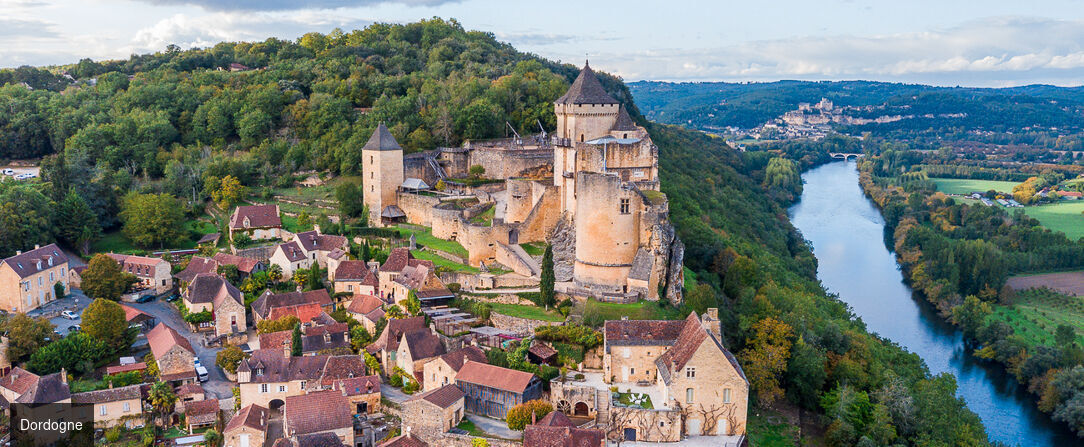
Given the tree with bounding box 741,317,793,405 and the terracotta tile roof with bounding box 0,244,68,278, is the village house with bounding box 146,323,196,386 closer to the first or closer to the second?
the terracotta tile roof with bounding box 0,244,68,278

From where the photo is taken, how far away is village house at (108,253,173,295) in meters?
35.7

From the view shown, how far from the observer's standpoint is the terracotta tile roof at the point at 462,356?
24484 millimetres

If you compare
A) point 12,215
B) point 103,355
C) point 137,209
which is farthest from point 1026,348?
point 12,215

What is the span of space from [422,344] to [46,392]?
10914 mm

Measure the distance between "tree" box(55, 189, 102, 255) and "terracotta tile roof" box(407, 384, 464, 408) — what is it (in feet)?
81.0

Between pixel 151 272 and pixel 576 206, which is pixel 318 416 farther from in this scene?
pixel 151 272

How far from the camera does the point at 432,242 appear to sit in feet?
117

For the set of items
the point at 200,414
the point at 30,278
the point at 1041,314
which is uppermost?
the point at 30,278

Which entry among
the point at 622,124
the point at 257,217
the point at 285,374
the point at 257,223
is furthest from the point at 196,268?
the point at 622,124

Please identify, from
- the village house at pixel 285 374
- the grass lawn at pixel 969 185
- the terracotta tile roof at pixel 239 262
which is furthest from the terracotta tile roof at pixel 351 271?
the grass lawn at pixel 969 185

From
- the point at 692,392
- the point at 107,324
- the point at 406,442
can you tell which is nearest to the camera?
the point at 406,442

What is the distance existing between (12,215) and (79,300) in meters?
6.23

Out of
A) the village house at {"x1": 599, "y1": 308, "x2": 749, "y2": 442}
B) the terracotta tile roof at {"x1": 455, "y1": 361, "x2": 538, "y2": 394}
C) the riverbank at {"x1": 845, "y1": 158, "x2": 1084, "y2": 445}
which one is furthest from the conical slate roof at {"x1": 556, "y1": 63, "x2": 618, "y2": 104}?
the riverbank at {"x1": 845, "y1": 158, "x2": 1084, "y2": 445}

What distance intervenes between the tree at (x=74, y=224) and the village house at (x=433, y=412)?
24594mm
